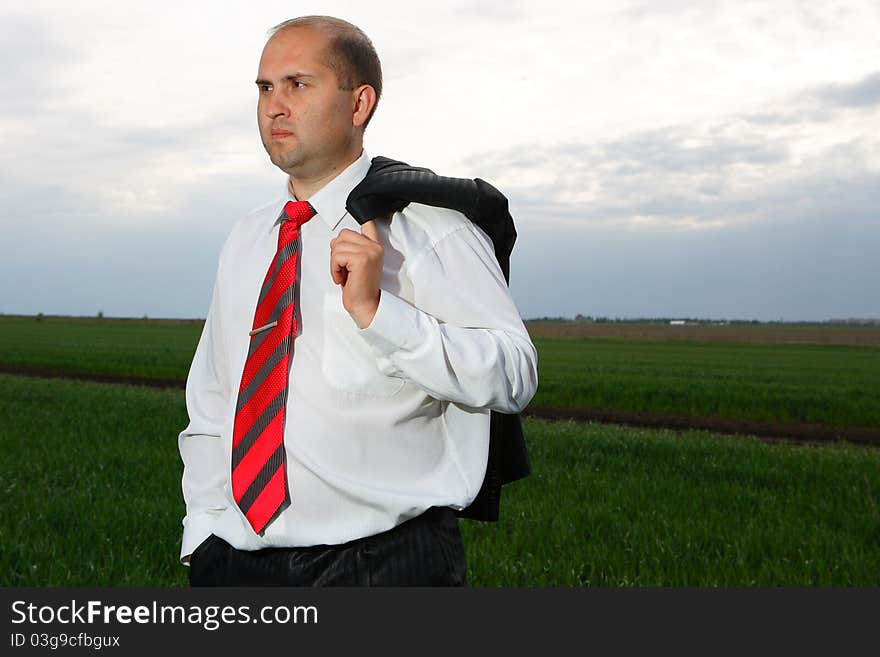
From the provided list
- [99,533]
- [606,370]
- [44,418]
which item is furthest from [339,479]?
[606,370]

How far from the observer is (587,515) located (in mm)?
7051

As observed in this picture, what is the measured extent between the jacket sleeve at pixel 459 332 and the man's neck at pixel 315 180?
0.36 metres

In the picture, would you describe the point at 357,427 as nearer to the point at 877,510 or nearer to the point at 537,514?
the point at 537,514

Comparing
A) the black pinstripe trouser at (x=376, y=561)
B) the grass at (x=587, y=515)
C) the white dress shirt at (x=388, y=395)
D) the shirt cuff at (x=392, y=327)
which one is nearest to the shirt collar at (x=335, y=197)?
the white dress shirt at (x=388, y=395)

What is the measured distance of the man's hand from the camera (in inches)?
69.7

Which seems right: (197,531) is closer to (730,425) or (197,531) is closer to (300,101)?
(300,101)

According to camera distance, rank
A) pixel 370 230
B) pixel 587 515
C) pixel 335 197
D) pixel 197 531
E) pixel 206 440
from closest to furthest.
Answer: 1. pixel 370 230
2. pixel 335 197
3. pixel 197 531
4. pixel 206 440
5. pixel 587 515

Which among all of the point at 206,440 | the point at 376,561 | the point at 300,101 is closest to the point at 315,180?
the point at 300,101

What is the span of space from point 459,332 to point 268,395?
0.53 meters

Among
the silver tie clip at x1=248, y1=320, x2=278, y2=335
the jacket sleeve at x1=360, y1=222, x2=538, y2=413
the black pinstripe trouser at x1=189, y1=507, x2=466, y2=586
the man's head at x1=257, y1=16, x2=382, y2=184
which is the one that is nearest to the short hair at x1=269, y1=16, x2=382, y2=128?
the man's head at x1=257, y1=16, x2=382, y2=184

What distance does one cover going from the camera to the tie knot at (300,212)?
2.14 metres

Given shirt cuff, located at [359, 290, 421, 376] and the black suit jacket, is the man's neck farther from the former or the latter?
shirt cuff, located at [359, 290, 421, 376]

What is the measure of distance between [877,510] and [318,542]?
752cm

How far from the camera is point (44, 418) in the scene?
559 inches
